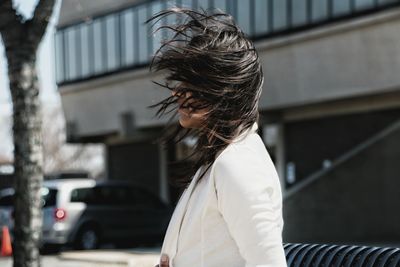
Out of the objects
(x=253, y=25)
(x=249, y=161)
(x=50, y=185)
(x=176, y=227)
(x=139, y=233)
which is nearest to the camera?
(x=249, y=161)

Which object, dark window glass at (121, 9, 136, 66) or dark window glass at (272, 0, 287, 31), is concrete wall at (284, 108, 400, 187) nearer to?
dark window glass at (272, 0, 287, 31)

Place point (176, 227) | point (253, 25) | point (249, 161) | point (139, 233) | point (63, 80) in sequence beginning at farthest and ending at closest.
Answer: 1. point (63, 80)
2. point (253, 25)
3. point (139, 233)
4. point (176, 227)
5. point (249, 161)

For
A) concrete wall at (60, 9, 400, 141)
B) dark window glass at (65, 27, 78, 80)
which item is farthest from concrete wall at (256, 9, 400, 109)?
dark window glass at (65, 27, 78, 80)

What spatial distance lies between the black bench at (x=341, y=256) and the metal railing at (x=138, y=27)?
1363 cm

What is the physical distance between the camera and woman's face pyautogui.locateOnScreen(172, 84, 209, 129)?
2240 millimetres

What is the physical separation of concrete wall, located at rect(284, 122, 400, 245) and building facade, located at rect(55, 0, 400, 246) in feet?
0.07

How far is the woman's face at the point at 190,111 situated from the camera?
7.35 ft

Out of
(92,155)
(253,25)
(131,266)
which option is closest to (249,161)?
(131,266)

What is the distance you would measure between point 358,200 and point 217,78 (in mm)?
16058

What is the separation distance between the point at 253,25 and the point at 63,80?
920 centimetres

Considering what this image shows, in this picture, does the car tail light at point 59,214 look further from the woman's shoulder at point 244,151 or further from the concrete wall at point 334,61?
the woman's shoulder at point 244,151

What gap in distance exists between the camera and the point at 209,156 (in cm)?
227

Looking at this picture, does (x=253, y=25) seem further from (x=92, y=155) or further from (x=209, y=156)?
(x=92, y=155)

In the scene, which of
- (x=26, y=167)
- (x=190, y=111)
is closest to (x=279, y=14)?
(x=26, y=167)
